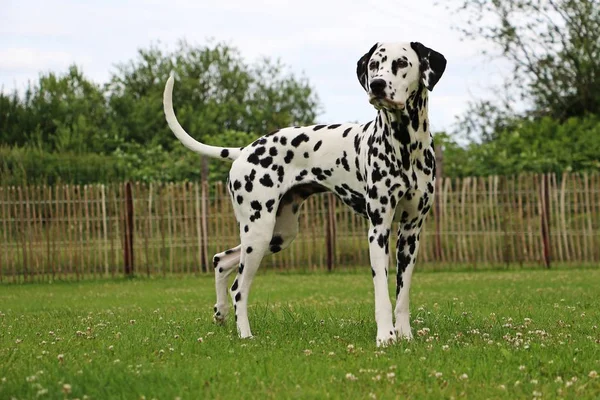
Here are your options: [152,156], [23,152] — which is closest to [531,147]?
[152,156]

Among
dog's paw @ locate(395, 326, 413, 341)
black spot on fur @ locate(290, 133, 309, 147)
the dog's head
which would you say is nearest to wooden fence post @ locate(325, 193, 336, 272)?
black spot on fur @ locate(290, 133, 309, 147)

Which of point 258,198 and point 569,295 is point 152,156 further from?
point 258,198

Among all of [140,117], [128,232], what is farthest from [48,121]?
[128,232]

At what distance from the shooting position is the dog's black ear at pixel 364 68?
6.64 metres

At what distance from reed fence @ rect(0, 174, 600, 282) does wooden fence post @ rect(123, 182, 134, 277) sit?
2 centimetres

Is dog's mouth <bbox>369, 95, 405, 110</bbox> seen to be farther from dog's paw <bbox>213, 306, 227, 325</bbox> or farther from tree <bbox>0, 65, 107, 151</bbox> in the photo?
tree <bbox>0, 65, 107, 151</bbox>

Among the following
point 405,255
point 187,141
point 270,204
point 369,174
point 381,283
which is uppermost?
point 187,141

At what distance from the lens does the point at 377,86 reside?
621cm

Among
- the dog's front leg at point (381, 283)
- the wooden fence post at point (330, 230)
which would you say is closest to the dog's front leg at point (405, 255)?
the dog's front leg at point (381, 283)

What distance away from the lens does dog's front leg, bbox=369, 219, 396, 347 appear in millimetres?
6355

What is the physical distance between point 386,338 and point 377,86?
1.83 metres

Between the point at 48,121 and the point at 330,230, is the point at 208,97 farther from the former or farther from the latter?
the point at 330,230

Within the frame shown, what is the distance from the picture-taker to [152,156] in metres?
26.7

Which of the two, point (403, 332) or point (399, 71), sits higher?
point (399, 71)
